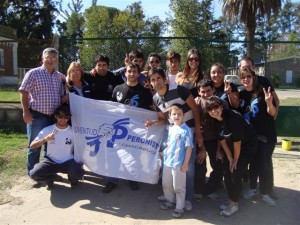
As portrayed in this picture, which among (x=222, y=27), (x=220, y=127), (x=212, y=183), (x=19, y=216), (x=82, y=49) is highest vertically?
(x=222, y=27)

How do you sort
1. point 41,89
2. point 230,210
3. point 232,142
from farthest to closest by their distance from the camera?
1. point 41,89
2. point 230,210
3. point 232,142

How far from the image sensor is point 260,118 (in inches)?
186

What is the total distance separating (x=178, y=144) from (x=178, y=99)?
0.56m

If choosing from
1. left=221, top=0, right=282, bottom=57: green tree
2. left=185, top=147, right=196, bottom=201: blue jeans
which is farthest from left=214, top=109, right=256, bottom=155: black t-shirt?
left=221, top=0, right=282, bottom=57: green tree

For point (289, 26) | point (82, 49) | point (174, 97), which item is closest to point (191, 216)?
point (174, 97)

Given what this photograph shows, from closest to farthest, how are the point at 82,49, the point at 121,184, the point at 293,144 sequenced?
the point at 121,184
the point at 293,144
the point at 82,49

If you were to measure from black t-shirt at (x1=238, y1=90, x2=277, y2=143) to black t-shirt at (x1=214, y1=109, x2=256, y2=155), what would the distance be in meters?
0.21

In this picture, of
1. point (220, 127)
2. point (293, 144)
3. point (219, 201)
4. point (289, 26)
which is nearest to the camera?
point (220, 127)

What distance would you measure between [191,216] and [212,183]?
656 mm

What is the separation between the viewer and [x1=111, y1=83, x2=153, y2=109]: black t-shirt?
5.03 metres

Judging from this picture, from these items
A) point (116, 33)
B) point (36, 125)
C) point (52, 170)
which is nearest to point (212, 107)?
point (52, 170)

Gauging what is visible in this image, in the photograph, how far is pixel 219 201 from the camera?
496 cm

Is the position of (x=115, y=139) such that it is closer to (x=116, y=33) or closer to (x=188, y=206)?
(x=188, y=206)

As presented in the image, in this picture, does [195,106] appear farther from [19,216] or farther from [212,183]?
[19,216]
